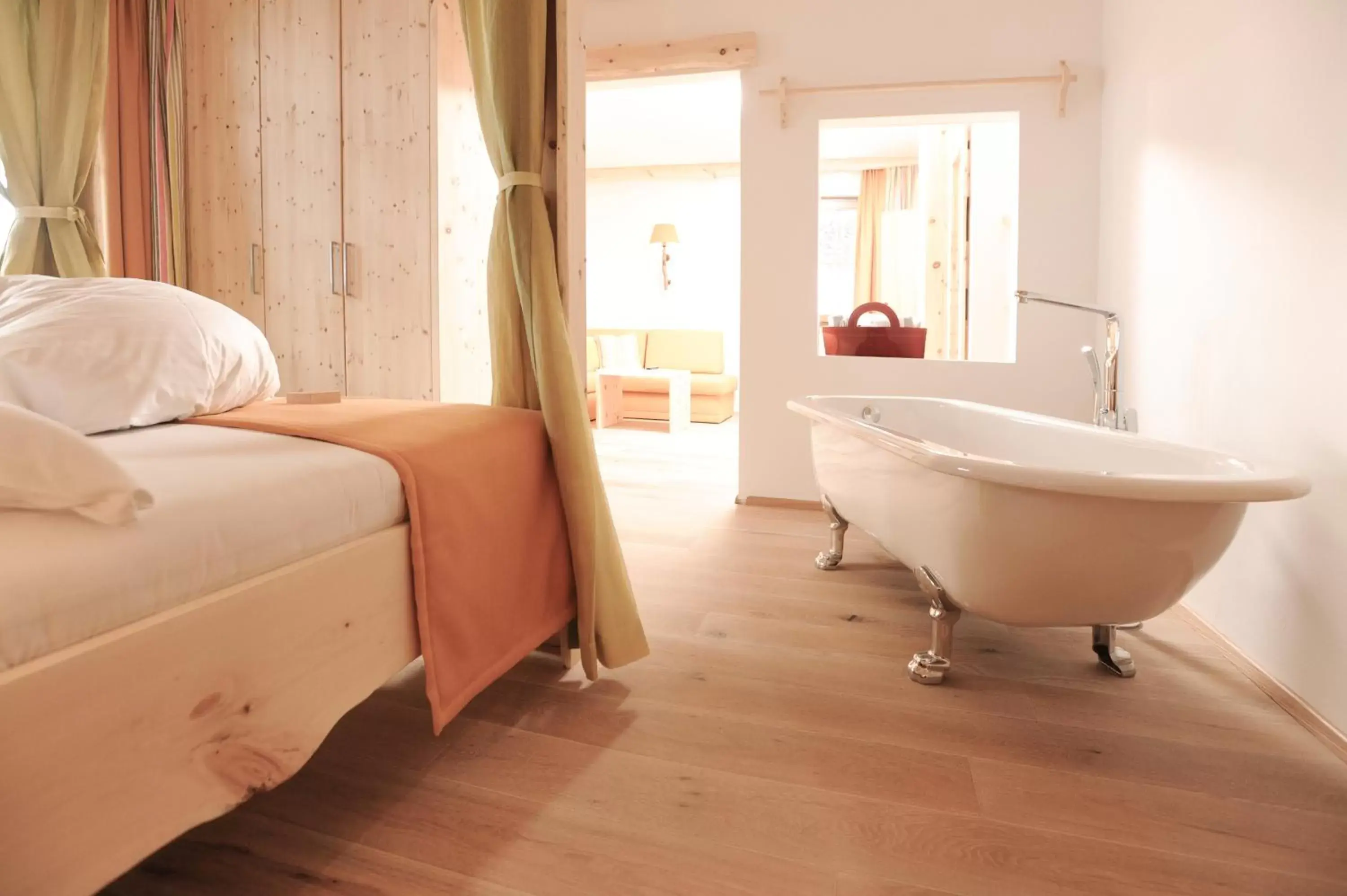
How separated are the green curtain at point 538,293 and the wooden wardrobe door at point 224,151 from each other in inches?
64.8

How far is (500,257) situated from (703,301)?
664 centimetres

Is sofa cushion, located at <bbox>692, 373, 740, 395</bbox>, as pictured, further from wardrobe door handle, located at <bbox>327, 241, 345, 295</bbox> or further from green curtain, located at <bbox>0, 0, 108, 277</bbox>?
green curtain, located at <bbox>0, 0, 108, 277</bbox>

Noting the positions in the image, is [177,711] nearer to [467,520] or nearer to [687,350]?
[467,520]

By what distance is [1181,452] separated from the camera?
2033 mm

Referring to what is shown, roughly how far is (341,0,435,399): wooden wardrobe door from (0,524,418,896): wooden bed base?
175 cm

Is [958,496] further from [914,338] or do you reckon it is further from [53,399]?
[914,338]

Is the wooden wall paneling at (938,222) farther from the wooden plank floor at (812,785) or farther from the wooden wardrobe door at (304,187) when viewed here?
the wooden wardrobe door at (304,187)

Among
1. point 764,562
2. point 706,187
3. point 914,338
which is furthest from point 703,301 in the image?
point 764,562

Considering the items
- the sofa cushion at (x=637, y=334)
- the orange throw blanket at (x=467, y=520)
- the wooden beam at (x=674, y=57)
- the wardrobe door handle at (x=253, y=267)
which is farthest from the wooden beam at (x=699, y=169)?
the orange throw blanket at (x=467, y=520)

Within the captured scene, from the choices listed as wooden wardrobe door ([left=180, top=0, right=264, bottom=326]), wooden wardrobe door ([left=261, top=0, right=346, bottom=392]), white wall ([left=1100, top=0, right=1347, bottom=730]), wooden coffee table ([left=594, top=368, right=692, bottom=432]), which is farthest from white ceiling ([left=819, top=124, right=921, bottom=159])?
wooden wardrobe door ([left=180, top=0, right=264, bottom=326])

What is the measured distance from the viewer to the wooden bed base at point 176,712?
2.71 ft

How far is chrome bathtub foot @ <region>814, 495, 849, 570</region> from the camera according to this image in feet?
9.78

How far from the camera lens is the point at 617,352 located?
742 cm

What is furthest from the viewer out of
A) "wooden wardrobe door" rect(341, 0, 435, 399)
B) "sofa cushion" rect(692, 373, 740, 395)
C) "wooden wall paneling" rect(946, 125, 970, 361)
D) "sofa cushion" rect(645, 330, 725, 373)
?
"sofa cushion" rect(645, 330, 725, 373)
